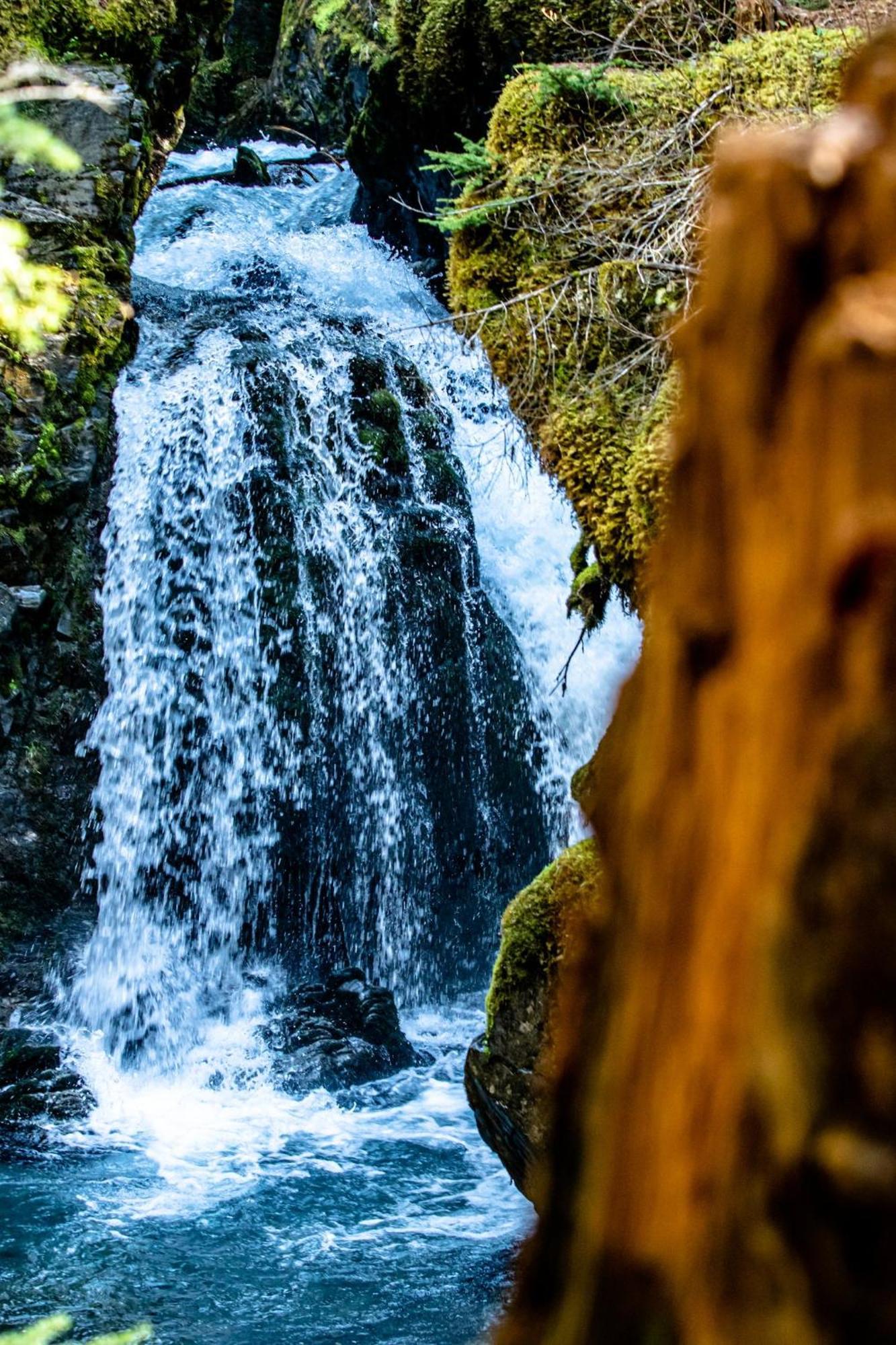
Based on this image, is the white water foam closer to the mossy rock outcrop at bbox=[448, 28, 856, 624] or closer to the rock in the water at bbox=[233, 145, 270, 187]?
the mossy rock outcrop at bbox=[448, 28, 856, 624]

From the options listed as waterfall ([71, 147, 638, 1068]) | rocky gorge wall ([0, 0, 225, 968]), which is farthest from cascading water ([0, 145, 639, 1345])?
rocky gorge wall ([0, 0, 225, 968])

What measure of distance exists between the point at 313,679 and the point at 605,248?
17.7 feet

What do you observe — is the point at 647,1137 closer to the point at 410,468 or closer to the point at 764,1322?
the point at 764,1322

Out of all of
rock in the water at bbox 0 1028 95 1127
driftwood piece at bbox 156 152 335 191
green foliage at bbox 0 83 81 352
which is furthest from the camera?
driftwood piece at bbox 156 152 335 191

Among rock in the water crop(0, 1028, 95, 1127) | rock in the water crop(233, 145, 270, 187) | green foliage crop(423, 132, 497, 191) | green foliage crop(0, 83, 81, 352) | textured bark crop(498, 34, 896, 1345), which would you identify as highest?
rock in the water crop(233, 145, 270, 187)

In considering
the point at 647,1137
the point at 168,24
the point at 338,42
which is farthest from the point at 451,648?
the point at 338,42

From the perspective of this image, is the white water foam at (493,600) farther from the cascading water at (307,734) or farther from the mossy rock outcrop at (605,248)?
the mossy rock outcrop at (605,248)

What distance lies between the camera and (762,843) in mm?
920

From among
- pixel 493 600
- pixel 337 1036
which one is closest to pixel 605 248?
pixel 337 1036

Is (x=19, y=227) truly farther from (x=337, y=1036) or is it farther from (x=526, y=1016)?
(x=337, y=1036)

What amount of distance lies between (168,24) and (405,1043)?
9.20m

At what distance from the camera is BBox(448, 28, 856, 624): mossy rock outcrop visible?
4652mm

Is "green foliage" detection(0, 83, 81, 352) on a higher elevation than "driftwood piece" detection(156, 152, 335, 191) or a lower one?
lower

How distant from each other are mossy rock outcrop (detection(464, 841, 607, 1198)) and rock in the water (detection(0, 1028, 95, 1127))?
3759 mm
